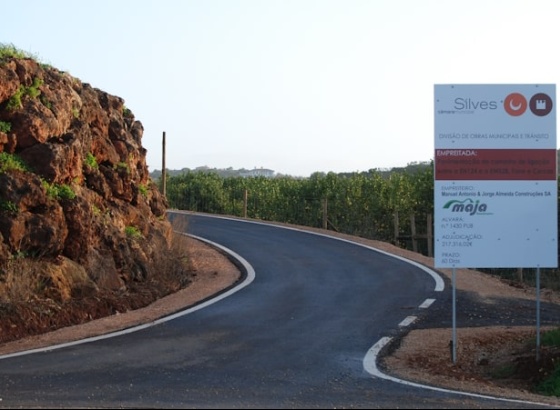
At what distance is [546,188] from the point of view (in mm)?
11531

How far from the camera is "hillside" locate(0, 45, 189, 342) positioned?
14.9 meters

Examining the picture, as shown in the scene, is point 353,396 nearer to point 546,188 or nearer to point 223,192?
point 546,188

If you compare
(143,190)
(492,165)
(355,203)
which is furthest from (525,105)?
(355,203)

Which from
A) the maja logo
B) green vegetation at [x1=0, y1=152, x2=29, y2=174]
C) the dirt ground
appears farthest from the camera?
green vegetation at [x1=0, y1=152, x2=29, y2=174]

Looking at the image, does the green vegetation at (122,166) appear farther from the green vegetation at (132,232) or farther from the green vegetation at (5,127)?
the green vegetation at (5,127)

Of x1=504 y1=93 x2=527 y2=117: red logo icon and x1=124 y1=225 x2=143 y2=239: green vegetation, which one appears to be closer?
x1=504 y1=93 x2=527 y2=117: red logo icon

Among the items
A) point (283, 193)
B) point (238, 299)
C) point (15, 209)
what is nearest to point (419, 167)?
point (283, 193)

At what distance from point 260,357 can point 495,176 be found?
4140 millimetres

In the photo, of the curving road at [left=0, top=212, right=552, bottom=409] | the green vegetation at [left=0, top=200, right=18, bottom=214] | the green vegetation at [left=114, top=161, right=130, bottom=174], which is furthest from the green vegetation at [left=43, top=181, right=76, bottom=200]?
the curving road at [left=0, top=212, right=552, bottom=409]

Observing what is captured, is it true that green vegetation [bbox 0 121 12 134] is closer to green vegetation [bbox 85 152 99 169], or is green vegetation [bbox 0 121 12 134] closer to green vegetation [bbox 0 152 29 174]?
green vegetation [bbox 0 152 29 174]

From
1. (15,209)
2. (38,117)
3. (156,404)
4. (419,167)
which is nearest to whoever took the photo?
(156,404)

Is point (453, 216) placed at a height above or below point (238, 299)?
above

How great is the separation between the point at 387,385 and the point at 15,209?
349 inches

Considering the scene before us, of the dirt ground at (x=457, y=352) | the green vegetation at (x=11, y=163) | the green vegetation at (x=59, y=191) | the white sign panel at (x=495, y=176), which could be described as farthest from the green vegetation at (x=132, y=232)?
the white sign panel at (x=495, y=176)
